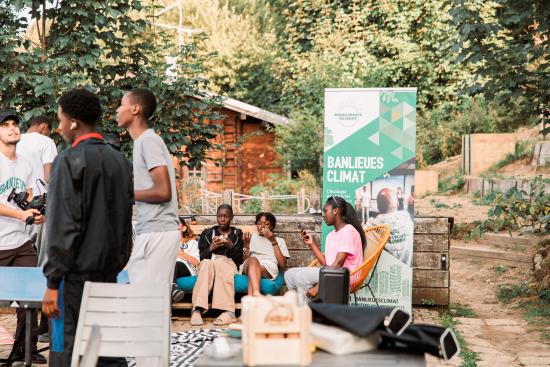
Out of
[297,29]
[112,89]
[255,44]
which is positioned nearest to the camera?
[112,89]

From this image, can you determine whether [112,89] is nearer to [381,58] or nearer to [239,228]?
[239,228]

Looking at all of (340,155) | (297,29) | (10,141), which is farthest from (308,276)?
(297,29)

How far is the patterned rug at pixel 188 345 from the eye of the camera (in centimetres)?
582

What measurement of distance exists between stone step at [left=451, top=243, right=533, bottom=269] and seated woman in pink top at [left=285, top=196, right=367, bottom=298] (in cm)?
450

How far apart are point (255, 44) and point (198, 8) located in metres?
4.68

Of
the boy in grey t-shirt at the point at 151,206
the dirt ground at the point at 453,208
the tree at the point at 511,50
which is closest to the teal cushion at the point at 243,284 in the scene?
the tree at the point at 511,50

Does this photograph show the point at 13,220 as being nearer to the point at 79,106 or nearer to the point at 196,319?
the point at 79,106

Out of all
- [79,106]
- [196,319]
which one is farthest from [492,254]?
[79,106]

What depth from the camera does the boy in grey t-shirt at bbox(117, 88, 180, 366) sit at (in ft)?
13.7

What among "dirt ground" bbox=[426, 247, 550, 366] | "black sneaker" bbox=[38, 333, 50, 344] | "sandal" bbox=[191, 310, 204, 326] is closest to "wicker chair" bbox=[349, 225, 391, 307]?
"dirt ground" bbox=[426, 247, 550, 366]

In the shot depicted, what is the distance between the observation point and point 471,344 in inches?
258

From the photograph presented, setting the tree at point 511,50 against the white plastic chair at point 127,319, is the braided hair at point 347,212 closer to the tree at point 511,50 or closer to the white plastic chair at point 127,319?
the tree at point 511,50

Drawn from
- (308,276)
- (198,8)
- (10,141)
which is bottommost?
(308,276)

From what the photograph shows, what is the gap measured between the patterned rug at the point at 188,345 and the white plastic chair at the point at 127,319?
241 centimetres
